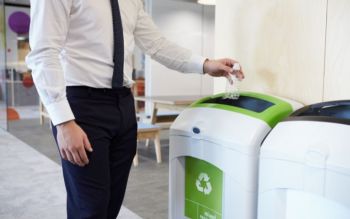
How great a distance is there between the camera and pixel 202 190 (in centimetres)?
131

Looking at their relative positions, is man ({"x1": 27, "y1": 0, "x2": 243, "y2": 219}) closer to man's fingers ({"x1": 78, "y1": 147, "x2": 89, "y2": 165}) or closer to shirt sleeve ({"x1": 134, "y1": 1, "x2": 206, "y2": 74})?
man's fingers ({"x1": 78, "y1": 147, "x2": 89, "y2": 165})

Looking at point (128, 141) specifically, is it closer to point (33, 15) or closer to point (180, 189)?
point (180, 189)

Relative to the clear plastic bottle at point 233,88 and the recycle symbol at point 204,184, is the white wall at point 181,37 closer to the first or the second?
the clear plastic bottle at point 233,88

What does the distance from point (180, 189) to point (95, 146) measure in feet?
1.45

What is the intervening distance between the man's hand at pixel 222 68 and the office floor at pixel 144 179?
1273mm

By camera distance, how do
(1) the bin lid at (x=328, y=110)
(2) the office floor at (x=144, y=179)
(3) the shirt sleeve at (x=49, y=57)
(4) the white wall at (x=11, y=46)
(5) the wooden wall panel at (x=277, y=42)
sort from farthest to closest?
(4) the white wall at (x=11, y=46), (2) the office floor at (x=144, y=179), (5) the wooden wall panel at (x=277, y=42), (1) the bin lid at (x=328, y=110), (3) the shirt sleeve at (x=49, y=57)

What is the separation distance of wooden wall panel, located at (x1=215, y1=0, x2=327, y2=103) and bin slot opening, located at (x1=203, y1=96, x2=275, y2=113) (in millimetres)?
134

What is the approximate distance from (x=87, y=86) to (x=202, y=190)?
1.84 ft

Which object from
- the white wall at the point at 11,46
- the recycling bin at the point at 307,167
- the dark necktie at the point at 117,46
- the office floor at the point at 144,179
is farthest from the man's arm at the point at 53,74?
the white wall at the point at 11,46

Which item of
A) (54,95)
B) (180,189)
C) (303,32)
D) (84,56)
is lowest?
(180,189)

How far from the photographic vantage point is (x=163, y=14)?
Answer: 6977 millimetres

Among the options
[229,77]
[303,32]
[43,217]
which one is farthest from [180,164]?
[43,217]

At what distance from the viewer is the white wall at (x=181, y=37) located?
22.7ft

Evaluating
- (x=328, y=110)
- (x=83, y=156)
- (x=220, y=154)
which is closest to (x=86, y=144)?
(x=83, y=156)
